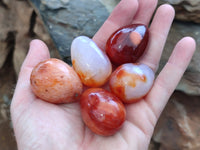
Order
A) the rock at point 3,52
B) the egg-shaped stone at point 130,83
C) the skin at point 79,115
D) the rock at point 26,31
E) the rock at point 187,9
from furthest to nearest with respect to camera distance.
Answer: the rock at point 3,52 → the rock at point 26,31 → the rock at point 187,9 → the egg-shaped stone at point 130,83 → the skin at point 79,115

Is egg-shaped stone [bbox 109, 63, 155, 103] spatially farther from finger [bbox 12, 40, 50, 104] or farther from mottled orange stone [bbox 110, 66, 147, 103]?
finger [bbox 12, 40, 50, 104]

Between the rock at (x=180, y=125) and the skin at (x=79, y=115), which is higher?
the skin at (x=79, y=115)

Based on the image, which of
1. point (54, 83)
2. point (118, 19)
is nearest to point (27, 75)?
point (54, 83)

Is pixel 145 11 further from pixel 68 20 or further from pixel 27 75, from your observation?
pixel 27 75

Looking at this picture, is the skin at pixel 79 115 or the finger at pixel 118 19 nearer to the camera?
the skin at pixel 79 115

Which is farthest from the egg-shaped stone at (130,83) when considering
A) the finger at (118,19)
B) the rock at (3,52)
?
the rock at (3,52)

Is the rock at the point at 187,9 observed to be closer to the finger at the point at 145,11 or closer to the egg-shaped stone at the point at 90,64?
the finger at the point at 145,11
